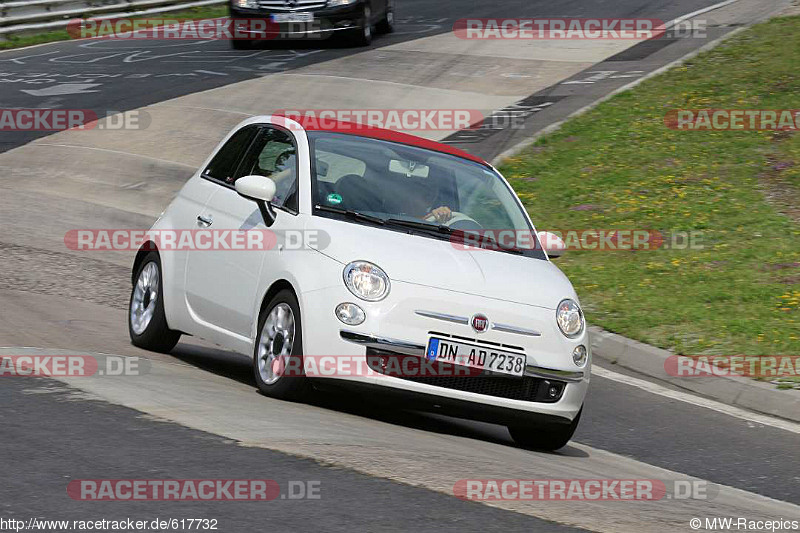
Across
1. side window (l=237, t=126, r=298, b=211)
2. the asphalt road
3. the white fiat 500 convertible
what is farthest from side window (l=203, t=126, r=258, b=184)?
the asphalt road

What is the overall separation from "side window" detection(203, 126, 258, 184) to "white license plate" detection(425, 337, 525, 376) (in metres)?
2.38

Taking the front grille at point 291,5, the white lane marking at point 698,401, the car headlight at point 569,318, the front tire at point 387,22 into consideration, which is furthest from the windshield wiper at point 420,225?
the front tire at point 387,22

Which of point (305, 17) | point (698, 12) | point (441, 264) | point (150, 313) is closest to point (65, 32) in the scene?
point (305, 17)

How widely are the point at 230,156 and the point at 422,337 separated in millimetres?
2629

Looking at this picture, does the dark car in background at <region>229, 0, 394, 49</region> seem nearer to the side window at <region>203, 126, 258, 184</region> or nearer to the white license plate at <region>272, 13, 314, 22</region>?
the white license plate at <region>272, 13, 314, 22</region>

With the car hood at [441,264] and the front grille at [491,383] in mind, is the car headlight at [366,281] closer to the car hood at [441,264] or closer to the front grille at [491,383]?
the car hood at [441,264]

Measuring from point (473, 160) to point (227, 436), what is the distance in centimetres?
343

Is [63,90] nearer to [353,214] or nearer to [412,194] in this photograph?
[412,194]

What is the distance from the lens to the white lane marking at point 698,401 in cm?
951

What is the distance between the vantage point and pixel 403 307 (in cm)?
730

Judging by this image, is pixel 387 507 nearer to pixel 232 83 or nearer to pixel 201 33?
pixel 232 83

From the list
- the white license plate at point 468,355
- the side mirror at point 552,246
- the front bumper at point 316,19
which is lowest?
the front bumper at point 316,19

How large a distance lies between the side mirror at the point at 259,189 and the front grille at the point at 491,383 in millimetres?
1341

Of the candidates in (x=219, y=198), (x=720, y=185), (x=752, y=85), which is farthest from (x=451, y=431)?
(x=752, y=85)
